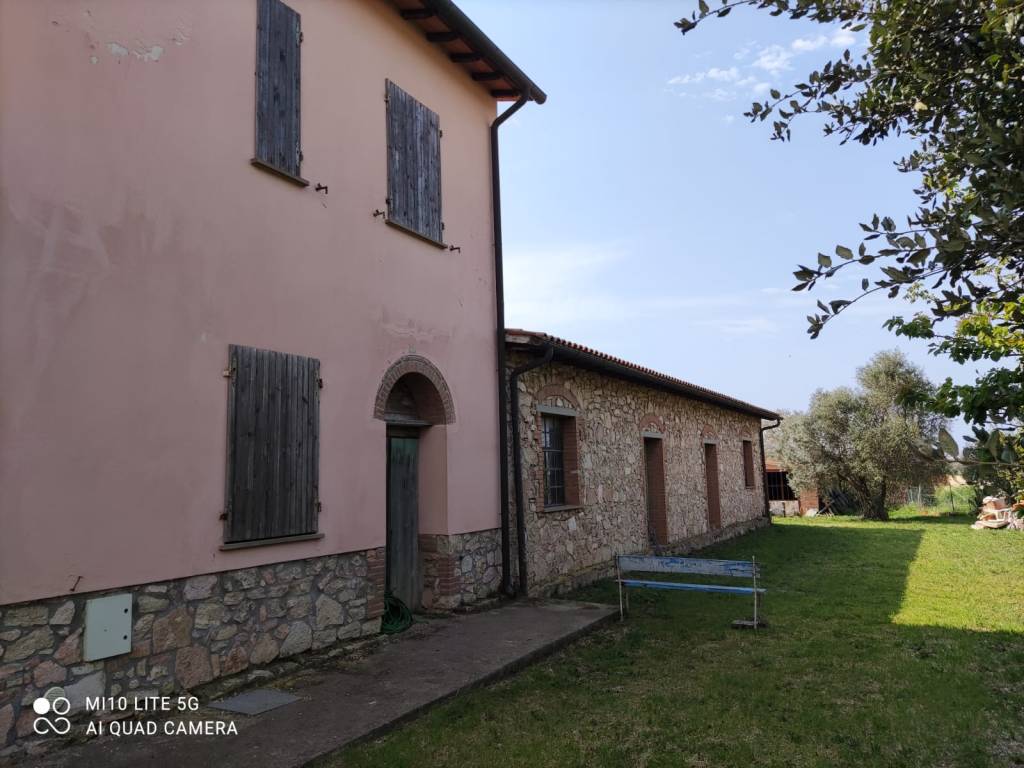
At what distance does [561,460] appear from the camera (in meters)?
9.24

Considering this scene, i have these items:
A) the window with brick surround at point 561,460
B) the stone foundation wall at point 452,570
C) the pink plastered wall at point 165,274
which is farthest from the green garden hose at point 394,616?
the window with brick surround at point 561,460

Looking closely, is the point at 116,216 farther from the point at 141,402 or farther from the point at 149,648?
the point at 149,648

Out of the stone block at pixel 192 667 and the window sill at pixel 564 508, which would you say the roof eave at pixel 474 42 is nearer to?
the window sill at pixel 564 508

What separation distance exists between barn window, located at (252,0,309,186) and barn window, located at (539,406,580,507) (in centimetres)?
463

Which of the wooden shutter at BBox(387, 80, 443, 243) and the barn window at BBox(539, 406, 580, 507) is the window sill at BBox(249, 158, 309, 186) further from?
the barn window at BBox(539, 406, 580, 507)

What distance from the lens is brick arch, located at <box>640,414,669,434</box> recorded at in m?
11.5

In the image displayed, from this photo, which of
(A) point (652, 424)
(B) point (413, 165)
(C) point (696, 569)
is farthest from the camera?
(A) point (652, 424)

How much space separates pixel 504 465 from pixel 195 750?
15.4 ft

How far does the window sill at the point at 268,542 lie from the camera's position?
4727mm

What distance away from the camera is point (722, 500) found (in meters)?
15.1

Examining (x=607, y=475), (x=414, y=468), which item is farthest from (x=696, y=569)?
(x=607, y=475)

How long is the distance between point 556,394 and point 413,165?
137 inches

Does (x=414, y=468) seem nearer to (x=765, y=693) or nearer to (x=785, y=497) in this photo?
(x=765, y=693)

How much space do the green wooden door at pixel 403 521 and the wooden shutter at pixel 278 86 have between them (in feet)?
9.69
